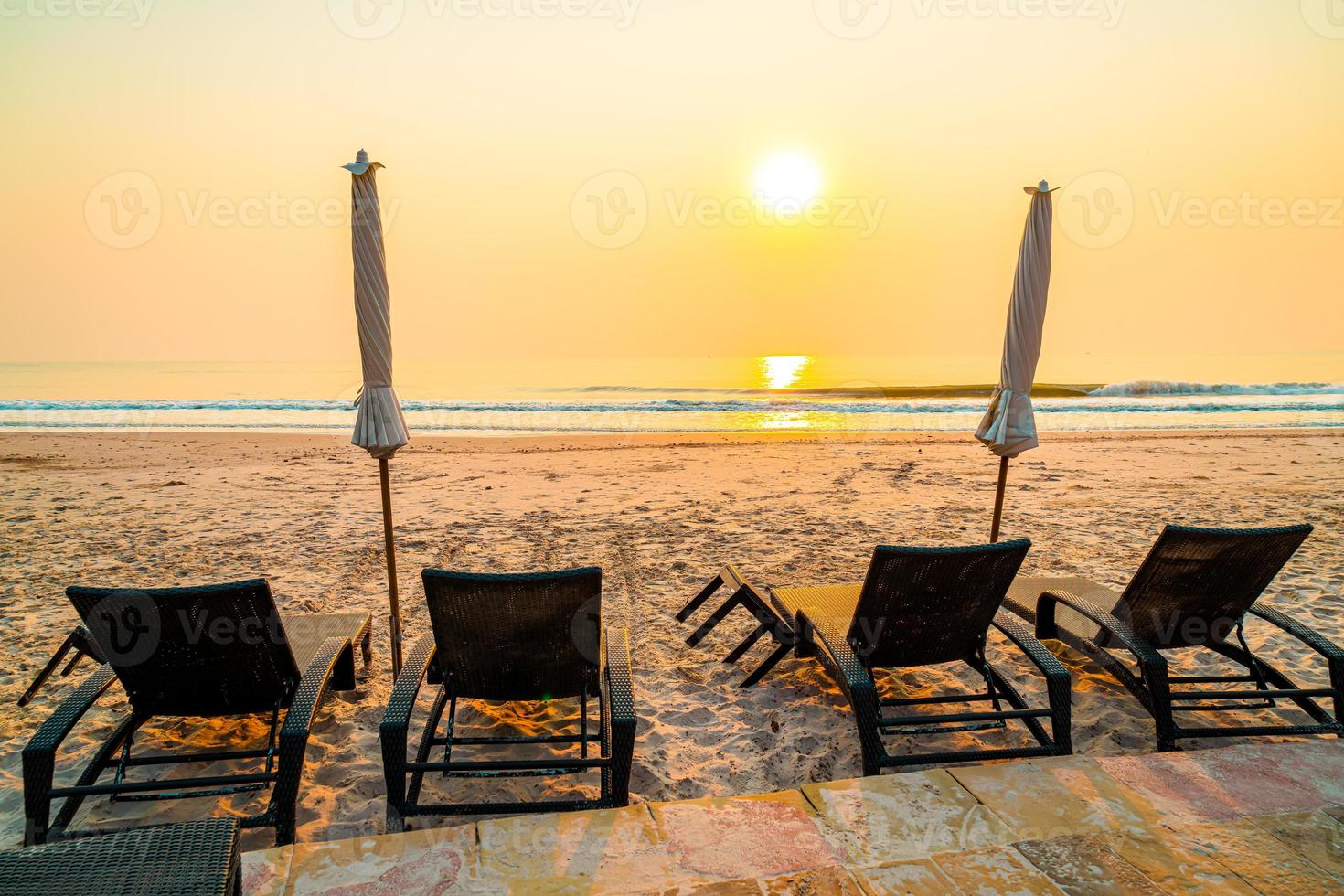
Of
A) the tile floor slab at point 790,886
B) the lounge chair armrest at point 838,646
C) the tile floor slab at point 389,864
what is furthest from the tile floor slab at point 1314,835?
the tile floor slab at point 389,864

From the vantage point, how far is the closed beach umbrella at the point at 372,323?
10.7 feet

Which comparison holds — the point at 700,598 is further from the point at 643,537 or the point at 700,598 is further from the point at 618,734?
the point at 643,537

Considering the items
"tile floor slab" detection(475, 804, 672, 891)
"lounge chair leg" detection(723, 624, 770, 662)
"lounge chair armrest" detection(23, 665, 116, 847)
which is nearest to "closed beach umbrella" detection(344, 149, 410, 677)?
"lounge chair armrest" detection(23, 665, 116, 847)

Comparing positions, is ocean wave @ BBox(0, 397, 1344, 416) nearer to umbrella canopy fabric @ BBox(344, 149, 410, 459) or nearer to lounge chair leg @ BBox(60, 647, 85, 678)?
lounge chair leg @ BBox(60, 647, 85, 678)

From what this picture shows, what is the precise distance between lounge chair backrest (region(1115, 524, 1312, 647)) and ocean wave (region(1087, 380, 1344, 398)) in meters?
31.5

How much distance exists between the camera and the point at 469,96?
36.5 feet

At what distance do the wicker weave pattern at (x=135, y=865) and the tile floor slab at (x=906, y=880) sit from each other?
1.65m

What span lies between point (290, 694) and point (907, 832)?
8.22ft

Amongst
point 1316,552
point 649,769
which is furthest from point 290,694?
point 1316,552

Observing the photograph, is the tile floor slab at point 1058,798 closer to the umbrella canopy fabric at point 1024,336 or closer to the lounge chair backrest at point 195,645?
the umbrella canopy fabric at point 1024,336

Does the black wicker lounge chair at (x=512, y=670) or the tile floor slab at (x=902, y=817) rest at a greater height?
the black wicker lounge chair at (x=512, y=670)

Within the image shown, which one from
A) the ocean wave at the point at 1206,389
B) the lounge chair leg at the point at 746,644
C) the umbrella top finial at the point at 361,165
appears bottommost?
the lounge chair leg at the point at 746,644

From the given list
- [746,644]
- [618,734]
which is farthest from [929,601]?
[618,734]

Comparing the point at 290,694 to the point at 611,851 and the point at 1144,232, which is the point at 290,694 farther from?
the point at 1144,232
